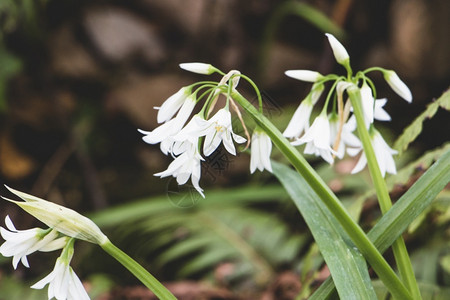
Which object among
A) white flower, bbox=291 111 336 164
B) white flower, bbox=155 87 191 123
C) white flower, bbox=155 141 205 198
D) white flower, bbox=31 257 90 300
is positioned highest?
white flower, bbox=155 87 191 123

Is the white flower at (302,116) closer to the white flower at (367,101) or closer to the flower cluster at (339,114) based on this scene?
the flower cluster at (339,114)

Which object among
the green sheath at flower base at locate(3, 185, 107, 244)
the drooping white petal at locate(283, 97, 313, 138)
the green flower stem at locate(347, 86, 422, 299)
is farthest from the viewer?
the drooping white petal at locate(283, 97, 313, 138)

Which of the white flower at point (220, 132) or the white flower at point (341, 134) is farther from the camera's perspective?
the white flower at point (341, 134)

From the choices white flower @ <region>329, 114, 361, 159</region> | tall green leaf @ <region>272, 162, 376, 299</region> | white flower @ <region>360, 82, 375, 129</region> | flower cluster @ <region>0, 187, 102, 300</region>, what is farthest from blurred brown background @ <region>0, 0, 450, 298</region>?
flower cluster @ <region>0, 187, 102, 300</region>

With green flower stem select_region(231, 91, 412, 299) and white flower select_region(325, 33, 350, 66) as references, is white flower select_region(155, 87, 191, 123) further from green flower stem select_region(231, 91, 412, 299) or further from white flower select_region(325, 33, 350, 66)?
white flower select_region(325, 33, 350, 66)

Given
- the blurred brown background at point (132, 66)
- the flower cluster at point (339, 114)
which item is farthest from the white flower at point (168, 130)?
the blurred brown background at point (132, 66)

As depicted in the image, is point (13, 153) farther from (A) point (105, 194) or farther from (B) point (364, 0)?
(B) point (364, 0)
